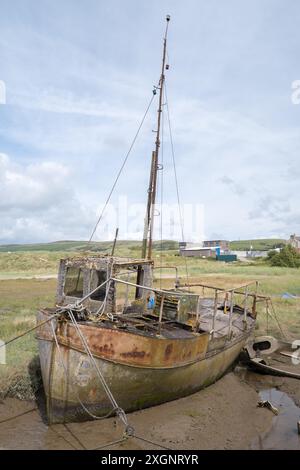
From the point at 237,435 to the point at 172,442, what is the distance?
1.50 metres

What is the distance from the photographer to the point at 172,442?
7.82m

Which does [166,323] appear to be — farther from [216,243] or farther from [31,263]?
[216,243]

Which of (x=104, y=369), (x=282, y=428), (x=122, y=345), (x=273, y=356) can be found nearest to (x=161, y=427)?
(x=104, y=369)

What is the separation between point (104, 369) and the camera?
8273 millimetres

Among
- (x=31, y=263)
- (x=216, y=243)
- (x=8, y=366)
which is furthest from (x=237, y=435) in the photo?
(x=216, y=243)

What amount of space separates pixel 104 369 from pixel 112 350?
42cm

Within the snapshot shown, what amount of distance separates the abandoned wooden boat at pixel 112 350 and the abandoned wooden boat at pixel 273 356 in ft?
6.26

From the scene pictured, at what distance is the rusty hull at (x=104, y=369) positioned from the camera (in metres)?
8.17

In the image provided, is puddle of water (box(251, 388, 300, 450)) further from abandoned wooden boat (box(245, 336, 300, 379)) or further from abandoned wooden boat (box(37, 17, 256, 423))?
abandoned wooden boat (box(37, 17, 256, 423))

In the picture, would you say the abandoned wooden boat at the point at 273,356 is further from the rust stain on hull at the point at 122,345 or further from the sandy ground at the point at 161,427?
the rust stain on hull at the point at 122,345

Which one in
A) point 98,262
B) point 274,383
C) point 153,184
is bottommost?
point 274,383

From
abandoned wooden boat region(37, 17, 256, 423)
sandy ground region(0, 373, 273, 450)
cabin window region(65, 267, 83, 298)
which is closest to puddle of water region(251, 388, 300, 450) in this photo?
sandy ground region(0, 373, 273, 450)

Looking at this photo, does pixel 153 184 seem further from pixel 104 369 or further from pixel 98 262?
pixel 104 369
